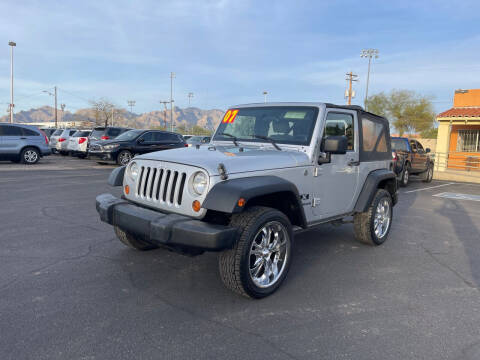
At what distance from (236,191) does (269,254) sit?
86 centimetres

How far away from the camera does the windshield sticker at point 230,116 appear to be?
5207 mm

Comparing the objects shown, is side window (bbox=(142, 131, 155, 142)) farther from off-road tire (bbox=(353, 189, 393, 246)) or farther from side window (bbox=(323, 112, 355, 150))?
side window (bbox=(323, 112, 355, 150))

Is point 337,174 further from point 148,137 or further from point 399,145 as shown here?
point 148,137

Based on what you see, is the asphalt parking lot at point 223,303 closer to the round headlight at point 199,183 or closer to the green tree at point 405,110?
the round headlight at point 199,183

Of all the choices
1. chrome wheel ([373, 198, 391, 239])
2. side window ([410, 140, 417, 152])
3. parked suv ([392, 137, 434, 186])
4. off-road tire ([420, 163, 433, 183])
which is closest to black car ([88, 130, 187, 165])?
parked suv ([392, 137, 434, 186])

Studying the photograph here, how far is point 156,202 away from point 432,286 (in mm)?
2972

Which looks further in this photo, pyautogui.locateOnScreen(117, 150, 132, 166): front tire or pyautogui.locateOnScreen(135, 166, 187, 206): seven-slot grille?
pyautogui.locateOnScreen(117, 150, 132, 166): front tire

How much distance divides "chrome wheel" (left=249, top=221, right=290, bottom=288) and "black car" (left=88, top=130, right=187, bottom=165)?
41.7 ft

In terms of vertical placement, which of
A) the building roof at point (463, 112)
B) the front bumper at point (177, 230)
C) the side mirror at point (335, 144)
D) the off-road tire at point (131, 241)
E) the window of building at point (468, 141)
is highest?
the building roof at point (463, 112)

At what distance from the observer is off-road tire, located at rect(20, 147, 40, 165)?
15.9 m

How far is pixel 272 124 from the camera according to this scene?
15.4 ft

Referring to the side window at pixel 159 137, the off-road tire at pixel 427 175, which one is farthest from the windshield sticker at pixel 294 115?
the side window at pixel 159 137

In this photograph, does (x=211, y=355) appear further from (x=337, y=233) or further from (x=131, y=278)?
(x=337, y=233)

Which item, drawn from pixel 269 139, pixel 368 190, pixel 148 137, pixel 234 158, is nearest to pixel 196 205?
pixel 234 158
